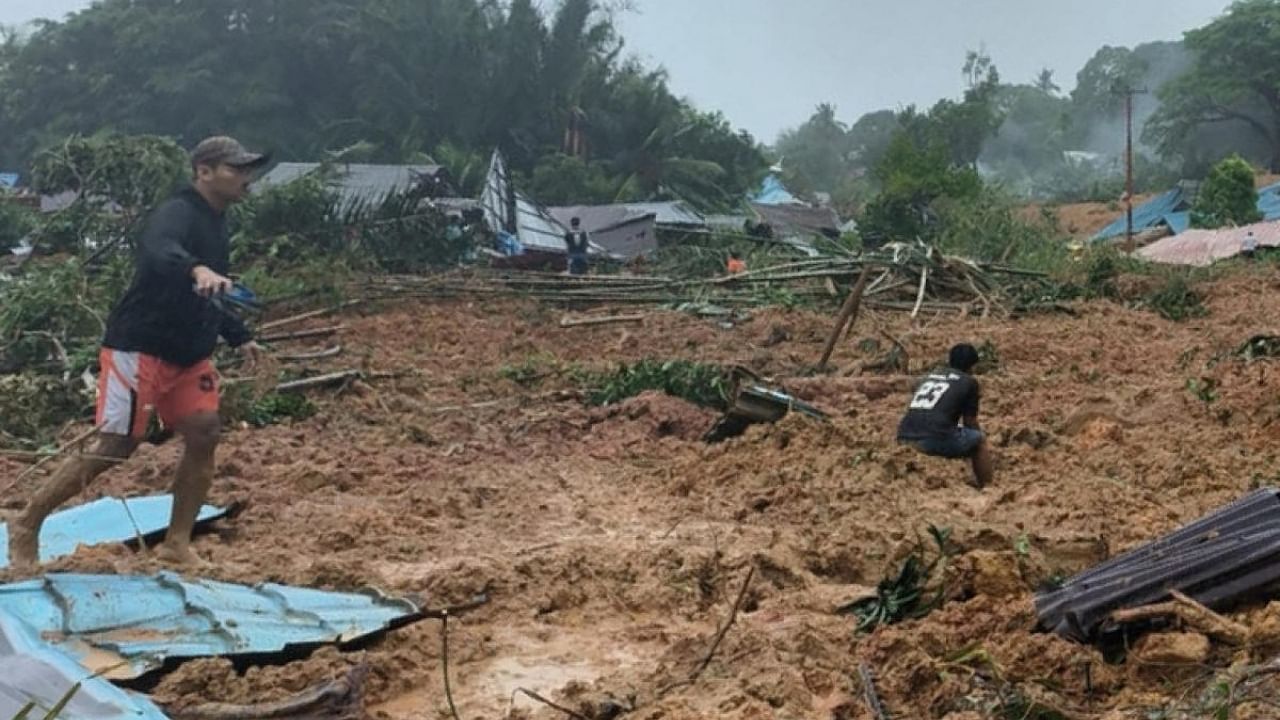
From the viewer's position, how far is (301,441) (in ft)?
27.5

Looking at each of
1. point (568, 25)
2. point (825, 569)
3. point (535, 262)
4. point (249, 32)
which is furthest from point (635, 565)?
point (249, 32)

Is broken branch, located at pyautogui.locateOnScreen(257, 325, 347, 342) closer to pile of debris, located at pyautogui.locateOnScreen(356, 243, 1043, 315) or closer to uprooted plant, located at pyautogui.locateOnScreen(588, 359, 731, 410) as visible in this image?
pile of debris, located at pyautogui.locateOnScreen(356, 243, 1043, 315)

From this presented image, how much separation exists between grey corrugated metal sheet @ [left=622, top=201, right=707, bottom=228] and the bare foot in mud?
902 inches

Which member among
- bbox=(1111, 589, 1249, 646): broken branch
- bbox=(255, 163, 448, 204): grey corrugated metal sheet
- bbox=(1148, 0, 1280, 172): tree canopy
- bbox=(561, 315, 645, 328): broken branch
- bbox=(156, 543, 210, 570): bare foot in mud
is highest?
bbox=(1148, 0, 1280, 172): tree canopy

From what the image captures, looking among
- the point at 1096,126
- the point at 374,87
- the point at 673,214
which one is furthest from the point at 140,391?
the point at 1096,126

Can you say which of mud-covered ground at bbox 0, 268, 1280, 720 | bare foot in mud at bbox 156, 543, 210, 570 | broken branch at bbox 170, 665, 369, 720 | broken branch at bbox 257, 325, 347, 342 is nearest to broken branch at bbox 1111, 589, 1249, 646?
mud-covered ground at bbox 0, 268, 1280, 720

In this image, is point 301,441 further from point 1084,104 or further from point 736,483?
point 1084,104

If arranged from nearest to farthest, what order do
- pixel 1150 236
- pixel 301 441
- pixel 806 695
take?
pixel 806 695 < pixel 301 441 < pixel 1150 236

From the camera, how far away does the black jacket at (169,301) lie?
15.1 feet

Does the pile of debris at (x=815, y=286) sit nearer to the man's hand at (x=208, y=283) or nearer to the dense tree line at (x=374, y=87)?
the man's hand at (x=208, y=283)

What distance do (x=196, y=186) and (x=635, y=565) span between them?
2.23 meters

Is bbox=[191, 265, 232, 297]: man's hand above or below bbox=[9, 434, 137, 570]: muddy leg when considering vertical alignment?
above

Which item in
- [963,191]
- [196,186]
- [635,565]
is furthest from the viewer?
[963,191]

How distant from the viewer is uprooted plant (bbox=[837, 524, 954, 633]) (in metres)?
4.23
